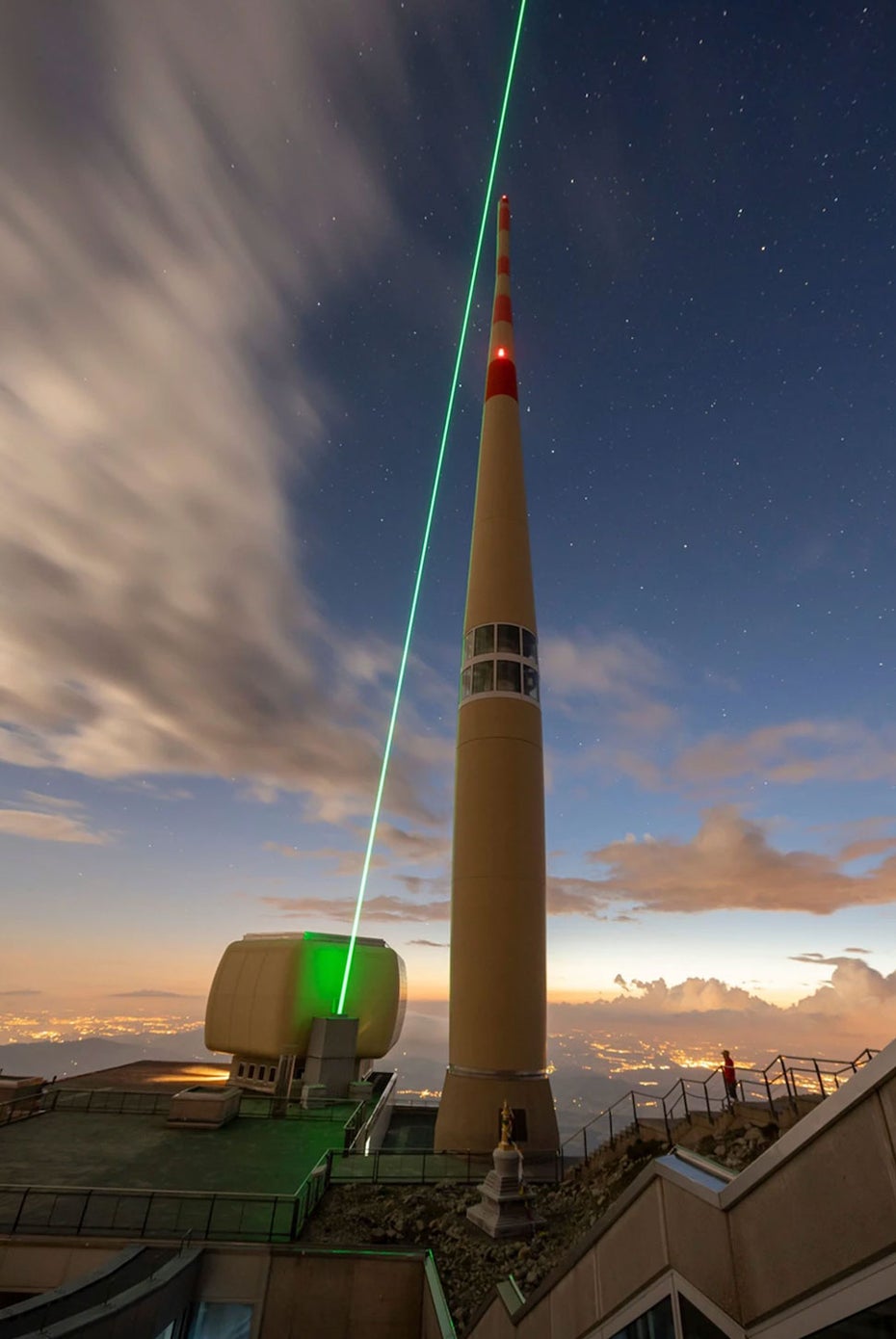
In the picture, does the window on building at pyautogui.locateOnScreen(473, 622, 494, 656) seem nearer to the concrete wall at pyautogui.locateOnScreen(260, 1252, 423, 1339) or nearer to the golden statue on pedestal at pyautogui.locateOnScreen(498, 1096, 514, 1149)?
the golden statue on pedestal at pyautogui.locateOnScreen(498, 1096, 514, 1149)

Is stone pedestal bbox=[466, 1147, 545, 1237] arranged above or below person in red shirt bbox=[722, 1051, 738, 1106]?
below

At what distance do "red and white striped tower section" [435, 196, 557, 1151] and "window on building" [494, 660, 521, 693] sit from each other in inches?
1.6

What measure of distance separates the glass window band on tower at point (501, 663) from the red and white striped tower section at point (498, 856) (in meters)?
0.04

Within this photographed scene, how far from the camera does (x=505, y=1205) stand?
1542 cm

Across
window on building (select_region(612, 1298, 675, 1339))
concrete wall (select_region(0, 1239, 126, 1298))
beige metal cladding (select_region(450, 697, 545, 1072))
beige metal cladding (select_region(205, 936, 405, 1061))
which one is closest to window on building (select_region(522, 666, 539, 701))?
beige metal cladding (select_region(450, 697, 545, 1072))

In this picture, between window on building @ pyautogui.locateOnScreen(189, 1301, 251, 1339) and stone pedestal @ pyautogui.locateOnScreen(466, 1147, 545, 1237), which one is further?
stone pedestal @ pyautogui.locateOnScreen(466, 1147, 545, 1237)

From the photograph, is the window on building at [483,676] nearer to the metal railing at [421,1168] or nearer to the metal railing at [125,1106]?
the metal railing at [421,1168]

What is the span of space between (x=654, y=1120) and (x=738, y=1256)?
17454 millimetres

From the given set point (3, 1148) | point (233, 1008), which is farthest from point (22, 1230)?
point (233, 1008)

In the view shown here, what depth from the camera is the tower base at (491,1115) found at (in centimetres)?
2162

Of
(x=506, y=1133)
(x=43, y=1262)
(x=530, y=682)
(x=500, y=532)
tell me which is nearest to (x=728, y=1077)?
(x=506, y=1133)

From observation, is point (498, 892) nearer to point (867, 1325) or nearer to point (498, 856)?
point (498, 856)

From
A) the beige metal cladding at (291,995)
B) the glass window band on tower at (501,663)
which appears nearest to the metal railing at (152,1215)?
the glass window band on tower at (501,663)

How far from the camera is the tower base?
21.6 metres
